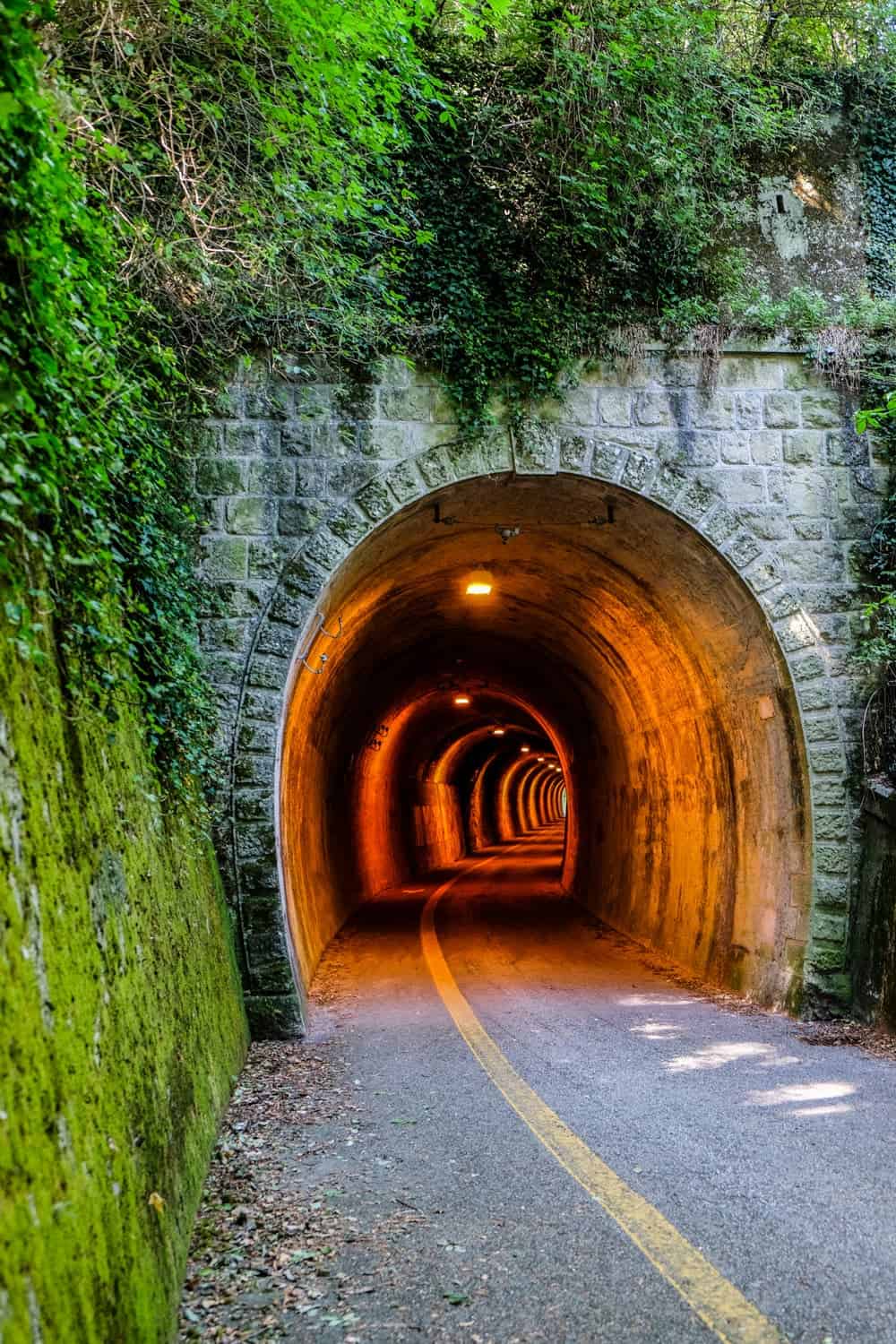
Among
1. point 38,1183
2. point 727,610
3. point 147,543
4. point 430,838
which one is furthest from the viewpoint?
point 430,838

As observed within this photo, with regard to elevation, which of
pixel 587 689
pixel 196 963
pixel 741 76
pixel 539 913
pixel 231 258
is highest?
pixel 741 76

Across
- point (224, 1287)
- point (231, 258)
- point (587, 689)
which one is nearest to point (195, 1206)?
point (224, 1287)

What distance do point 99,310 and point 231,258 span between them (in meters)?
3.52

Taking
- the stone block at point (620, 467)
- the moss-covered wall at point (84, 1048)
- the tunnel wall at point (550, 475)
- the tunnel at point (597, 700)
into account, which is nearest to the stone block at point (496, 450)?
the tunnel wall at point (550, 475)

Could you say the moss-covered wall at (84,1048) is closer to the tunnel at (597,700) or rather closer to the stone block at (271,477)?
the stone block at (271,477)

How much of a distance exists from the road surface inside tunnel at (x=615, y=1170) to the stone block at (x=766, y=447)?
4946mm

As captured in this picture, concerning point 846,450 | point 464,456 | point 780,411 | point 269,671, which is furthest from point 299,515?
point 846,450

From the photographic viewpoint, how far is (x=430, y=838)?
30.4 m

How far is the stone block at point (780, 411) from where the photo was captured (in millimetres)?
9297

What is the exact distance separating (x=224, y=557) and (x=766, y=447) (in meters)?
5.03

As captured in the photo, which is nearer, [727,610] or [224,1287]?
[224,1287]

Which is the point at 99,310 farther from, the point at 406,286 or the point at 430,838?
the point at 430,838

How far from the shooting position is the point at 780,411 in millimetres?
9305

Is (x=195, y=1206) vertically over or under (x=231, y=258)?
under
